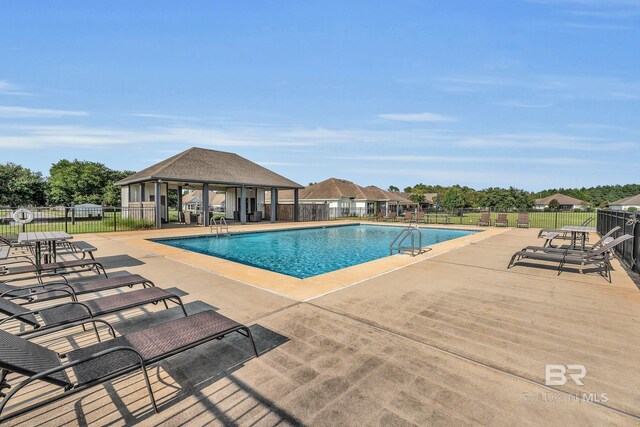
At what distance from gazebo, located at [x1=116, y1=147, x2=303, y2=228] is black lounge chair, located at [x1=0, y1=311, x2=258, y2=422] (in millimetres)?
18017

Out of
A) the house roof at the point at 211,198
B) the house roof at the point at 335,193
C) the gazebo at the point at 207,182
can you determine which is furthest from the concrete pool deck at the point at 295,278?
the house roof at the point at 211,198

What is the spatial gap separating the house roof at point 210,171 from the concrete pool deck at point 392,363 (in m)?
16.8

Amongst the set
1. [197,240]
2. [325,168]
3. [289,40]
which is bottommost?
[197,240]

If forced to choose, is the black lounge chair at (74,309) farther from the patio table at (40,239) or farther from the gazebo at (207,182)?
the gazebo at (207,182)

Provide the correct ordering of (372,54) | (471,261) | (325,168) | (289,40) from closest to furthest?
(471,261) < (289,40) < (372,54) < (325,168)

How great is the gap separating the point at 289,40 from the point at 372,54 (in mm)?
4892

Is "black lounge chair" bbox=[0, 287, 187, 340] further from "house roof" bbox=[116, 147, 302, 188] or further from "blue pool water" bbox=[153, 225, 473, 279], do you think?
"house roof" bbox=[116, 147, 302, 188]

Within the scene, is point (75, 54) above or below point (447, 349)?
above

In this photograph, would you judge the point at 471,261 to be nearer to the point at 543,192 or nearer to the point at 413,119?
the point at 413,119

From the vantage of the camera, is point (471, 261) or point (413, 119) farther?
point (413, 119)

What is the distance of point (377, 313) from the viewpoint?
443 centimetres

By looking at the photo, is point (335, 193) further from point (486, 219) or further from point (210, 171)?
point (486, 219)

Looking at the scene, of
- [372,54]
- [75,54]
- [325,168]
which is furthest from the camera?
[325,168]

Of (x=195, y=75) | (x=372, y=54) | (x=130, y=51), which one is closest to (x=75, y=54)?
(x=130, y=51)
